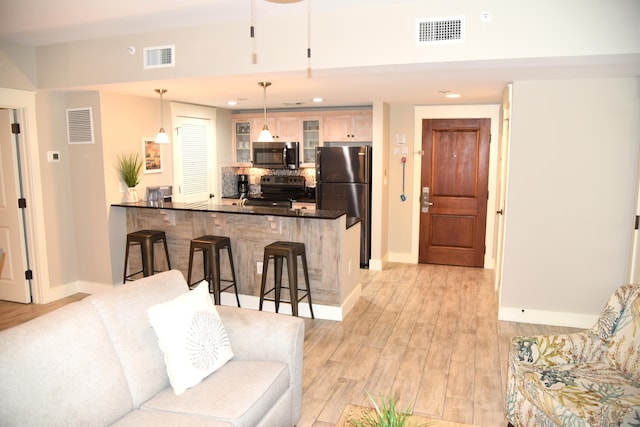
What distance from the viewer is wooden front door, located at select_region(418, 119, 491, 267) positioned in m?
6.34

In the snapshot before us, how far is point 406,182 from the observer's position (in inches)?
262

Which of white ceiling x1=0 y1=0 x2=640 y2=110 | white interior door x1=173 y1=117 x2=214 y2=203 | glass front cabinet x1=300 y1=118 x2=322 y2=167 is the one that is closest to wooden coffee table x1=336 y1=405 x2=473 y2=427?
white ceiling x1=0 y1=0 x2=640 y2=110

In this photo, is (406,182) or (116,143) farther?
Answer: (406,182)

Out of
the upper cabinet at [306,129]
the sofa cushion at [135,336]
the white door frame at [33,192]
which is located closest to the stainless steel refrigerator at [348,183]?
the upper cabinet at [306,129]

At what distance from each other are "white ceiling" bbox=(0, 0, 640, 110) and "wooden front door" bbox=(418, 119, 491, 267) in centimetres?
113

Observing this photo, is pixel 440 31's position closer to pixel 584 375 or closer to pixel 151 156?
pixel 584 375

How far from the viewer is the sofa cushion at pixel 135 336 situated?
224 centimetres

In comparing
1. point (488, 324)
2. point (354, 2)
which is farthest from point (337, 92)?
point (488, 324)

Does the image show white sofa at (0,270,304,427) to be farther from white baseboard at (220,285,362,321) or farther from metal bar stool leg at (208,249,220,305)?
white baseboard at (220,285,362,321)

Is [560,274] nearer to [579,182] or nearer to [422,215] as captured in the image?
[579,182]

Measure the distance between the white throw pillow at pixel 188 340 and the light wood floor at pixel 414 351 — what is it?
812mm

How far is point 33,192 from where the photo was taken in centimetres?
484

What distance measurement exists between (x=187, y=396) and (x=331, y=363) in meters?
1.58

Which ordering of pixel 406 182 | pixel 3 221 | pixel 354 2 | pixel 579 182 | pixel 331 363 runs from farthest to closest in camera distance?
pixel 406 182
pixel 3 221
pixel 579 182
pixel 331 363
pixel 354 2
